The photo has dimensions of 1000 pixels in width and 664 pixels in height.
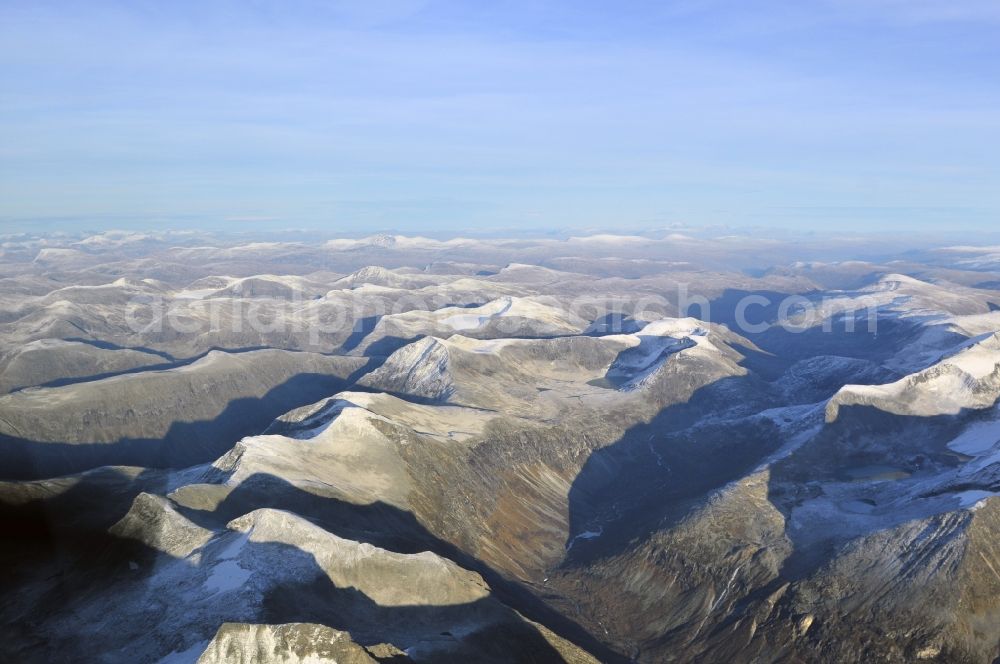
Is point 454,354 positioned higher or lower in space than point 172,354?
higher

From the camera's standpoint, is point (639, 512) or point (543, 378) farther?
point (543, 378)

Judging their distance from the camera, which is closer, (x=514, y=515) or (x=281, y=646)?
(x=281, y=646)

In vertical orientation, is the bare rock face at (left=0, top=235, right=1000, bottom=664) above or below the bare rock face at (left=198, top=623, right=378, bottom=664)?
below

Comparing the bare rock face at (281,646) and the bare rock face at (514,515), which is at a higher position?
the bare rock face at (281,646)

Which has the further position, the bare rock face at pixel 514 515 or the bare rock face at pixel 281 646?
the bare rock face at pixel 514 515

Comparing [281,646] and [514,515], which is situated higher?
[281,646]

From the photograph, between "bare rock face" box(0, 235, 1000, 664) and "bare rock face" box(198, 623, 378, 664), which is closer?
"bare rock face" box(198, 623, 378, 664)

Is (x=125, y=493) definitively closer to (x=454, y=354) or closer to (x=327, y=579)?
(x=327, y=579)

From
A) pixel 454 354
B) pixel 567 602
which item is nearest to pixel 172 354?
pixel 454 354
